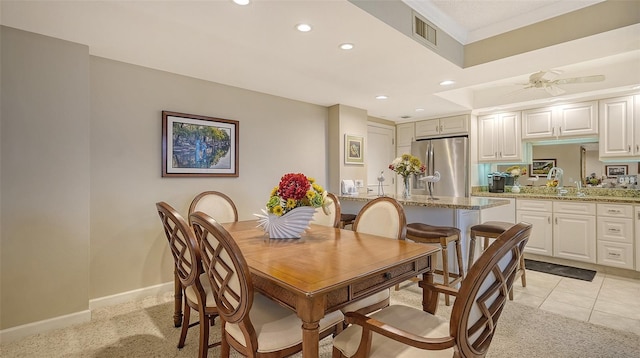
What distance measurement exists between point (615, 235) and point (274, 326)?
13.8 ft

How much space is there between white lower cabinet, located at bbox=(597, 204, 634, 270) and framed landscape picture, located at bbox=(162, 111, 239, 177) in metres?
4.35

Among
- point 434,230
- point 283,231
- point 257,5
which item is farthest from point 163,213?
point 434,230

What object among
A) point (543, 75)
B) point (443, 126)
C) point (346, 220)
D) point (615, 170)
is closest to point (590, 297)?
point (615, 170)

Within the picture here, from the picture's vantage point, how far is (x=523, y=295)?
9.53 ft

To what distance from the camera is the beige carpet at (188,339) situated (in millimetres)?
1961

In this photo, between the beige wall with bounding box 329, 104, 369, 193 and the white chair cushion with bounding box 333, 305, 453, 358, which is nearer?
the white chair cushion with bounding box 333, 305, 453, 358

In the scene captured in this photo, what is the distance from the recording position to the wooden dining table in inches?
44.0

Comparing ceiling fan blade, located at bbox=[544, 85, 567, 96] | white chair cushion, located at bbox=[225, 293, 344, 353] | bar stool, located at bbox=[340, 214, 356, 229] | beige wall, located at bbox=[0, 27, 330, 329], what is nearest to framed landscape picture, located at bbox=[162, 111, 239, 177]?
beige wall, located at bbox=[0, 27, 330, 329]

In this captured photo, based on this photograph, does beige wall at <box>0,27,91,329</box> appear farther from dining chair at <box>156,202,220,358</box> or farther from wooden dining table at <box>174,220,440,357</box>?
wooden dining table at <box>174,220,440,357</box>

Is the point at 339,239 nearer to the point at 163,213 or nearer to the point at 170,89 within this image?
the point at 163,213

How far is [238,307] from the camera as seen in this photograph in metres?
1.26

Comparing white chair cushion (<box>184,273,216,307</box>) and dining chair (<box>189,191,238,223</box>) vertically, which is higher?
dining chair (<box>189,191,238,223</box>)

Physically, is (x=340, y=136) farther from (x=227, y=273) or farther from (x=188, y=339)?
(x=227, y=273)

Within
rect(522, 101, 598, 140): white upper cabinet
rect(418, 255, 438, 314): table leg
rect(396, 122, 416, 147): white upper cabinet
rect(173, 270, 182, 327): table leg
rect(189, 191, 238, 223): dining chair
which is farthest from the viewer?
rect(396, 122, 416, 147): white upper cabinet
